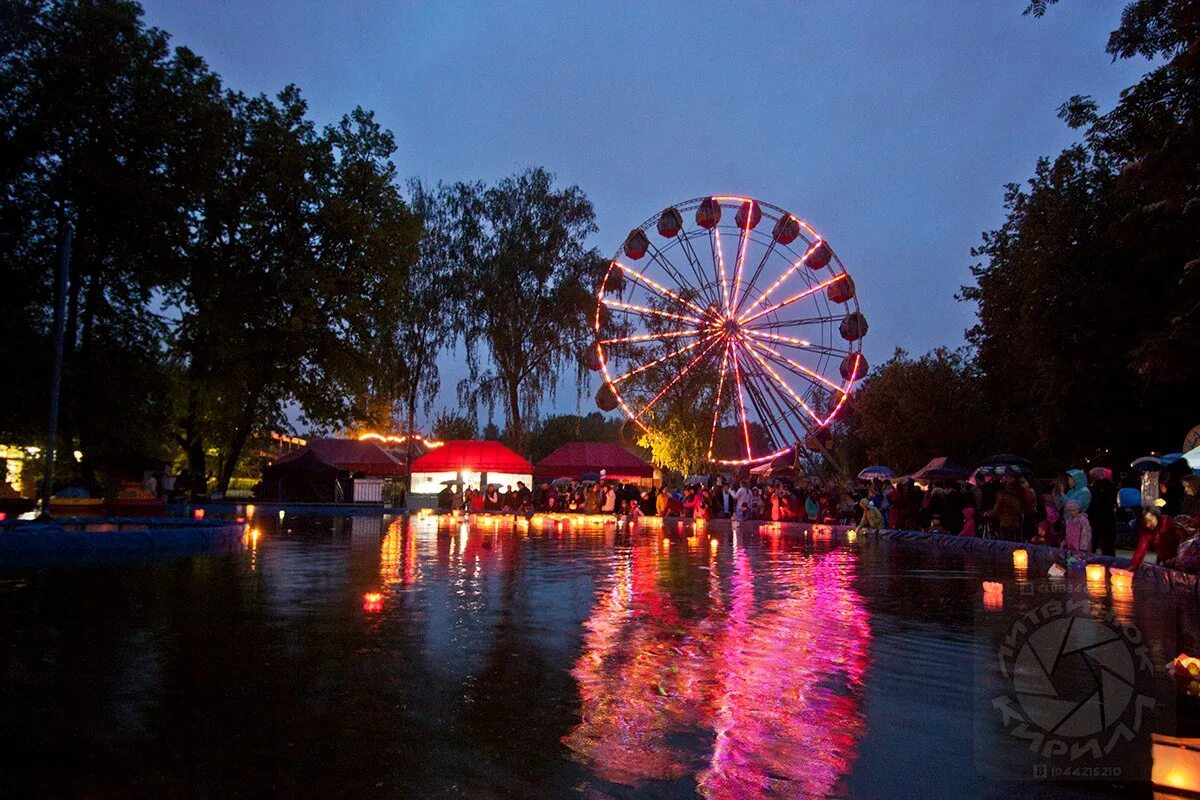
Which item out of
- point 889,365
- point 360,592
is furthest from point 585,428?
point 360,592

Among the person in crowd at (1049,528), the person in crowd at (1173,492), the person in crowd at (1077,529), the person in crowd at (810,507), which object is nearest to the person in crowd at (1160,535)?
the person in crowd at (1077,529)

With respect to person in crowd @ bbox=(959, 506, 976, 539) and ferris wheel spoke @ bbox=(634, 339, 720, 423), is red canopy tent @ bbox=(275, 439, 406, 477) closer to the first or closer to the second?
ferris wheel spoke @ bbox=(634, 339, 720, 423)

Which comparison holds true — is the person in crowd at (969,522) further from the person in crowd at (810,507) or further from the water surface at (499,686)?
the water surface at (499,686)

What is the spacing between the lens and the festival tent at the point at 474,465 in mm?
41031

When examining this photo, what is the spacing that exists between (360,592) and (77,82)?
69.2 feet

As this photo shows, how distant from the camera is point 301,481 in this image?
40.5m

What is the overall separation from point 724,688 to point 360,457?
4145cm

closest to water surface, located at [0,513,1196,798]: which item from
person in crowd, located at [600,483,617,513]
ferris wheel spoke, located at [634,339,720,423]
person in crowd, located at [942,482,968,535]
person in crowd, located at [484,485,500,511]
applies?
person in crowd, located at [942,482,968,535]

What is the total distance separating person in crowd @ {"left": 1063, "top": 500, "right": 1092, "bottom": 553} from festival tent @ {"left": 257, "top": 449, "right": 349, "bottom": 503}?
1196 inches

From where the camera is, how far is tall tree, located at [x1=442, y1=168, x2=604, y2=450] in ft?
141

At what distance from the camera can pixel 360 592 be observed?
10586 mm

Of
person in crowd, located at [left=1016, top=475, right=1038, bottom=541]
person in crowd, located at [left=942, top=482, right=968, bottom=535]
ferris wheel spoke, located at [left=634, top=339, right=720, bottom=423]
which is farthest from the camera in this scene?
ferris wheel spoke, located at [left=634, top=339, right=720, bottom=423]

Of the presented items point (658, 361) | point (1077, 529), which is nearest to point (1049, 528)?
point (1077, 529)

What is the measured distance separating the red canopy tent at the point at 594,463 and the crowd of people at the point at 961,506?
4021 mm
